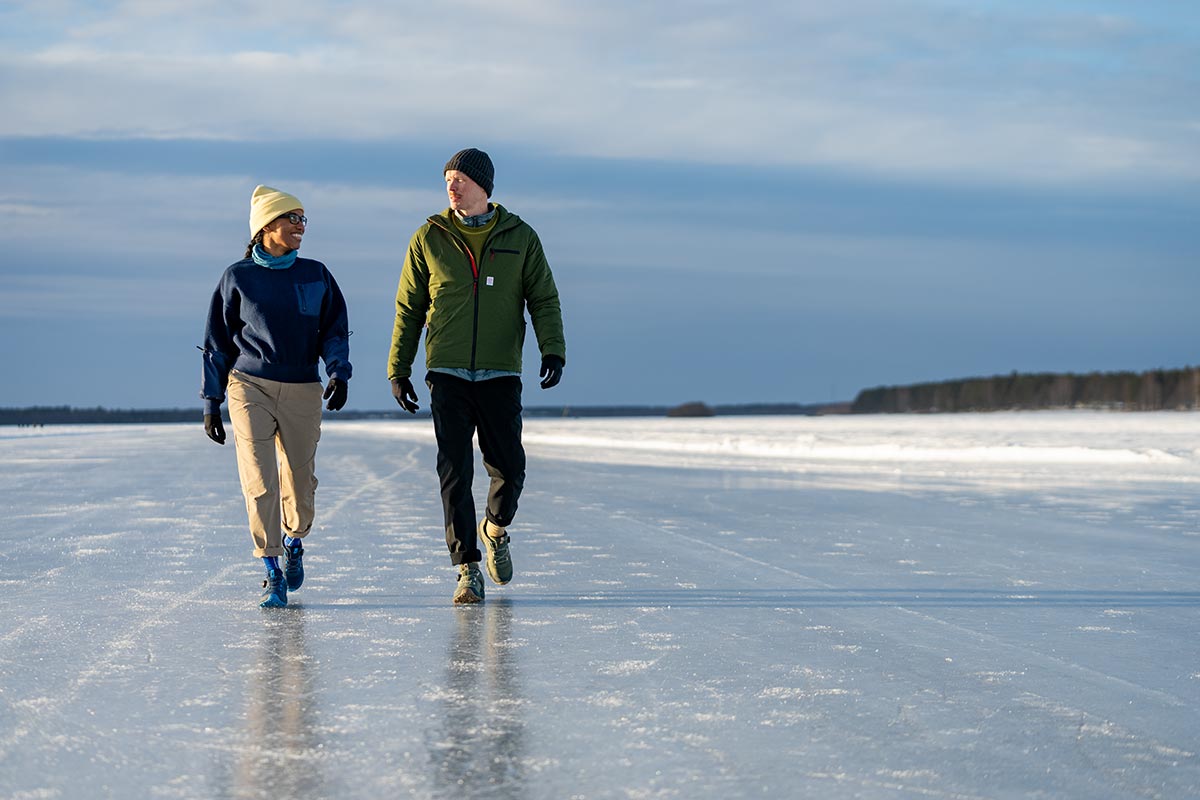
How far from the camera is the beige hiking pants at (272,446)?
6039mm

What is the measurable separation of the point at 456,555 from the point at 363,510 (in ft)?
18.1

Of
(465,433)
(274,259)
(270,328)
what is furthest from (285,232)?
(465,433)

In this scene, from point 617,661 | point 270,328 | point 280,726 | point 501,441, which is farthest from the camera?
point 501,441

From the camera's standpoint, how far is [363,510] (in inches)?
455

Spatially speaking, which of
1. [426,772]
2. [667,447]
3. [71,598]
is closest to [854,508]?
[71,598]

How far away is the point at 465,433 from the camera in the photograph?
20.5 feet

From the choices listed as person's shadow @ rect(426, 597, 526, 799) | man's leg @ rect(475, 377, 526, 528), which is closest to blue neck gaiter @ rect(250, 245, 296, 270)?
man's leg @ rect(475, 377, 526, 528)

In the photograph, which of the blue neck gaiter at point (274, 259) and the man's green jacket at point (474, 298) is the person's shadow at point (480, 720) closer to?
the man's green jacket at point (474, 298)

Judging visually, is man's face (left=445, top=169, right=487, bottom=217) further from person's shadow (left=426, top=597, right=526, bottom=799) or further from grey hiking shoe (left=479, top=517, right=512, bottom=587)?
person's shadow (left=426, top=597, right=526, bottom=799)

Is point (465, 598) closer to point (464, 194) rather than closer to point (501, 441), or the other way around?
point (501, 441)

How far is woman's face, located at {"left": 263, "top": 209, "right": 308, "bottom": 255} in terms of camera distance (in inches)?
238

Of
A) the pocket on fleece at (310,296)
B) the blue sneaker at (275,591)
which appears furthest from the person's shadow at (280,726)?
the pocket on fleece at (310,296)

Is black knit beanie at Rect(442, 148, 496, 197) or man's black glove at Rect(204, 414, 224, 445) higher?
black knit beanie at Rect(442, 148, 496, 197)

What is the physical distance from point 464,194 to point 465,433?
111 centimetres
